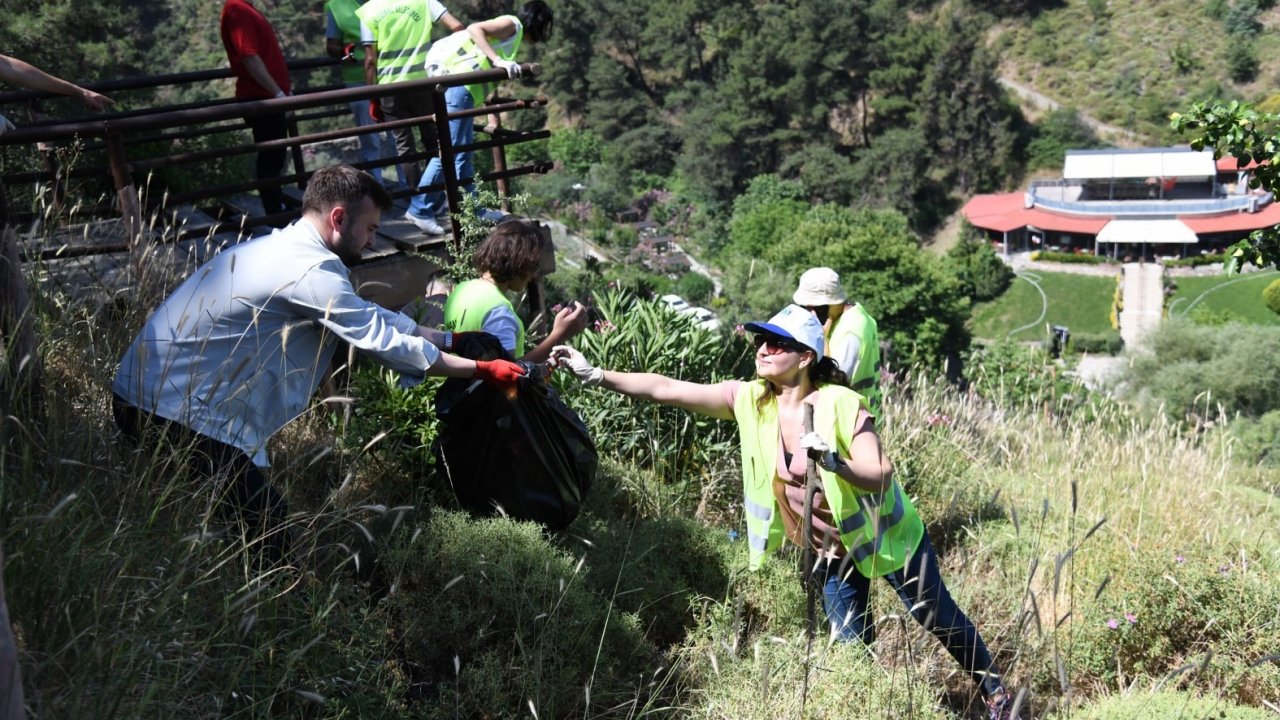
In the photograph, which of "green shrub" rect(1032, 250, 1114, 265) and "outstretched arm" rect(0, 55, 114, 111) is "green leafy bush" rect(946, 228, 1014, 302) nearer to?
"green shrub" rect(1032, 250, 1114, 265)

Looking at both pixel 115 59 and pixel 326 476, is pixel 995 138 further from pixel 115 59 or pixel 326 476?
pixel 326 476

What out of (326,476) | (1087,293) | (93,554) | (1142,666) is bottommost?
(1087,293)

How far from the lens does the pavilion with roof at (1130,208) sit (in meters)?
51.3

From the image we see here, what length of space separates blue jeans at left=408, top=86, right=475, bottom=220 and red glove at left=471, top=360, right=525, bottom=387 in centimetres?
298

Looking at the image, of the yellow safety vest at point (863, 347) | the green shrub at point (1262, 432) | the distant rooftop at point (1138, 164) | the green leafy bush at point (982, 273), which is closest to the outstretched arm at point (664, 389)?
the yellow safety vest at point (863, 347)

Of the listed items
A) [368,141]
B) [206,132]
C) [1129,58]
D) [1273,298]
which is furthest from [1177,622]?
A: [1129,58]

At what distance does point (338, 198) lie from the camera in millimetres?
3162

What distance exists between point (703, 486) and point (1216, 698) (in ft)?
7.54

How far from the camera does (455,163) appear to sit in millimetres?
6207

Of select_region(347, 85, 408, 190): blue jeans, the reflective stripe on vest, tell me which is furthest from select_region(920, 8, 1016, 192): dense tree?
the reflective stripe on vest

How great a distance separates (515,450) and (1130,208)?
57.1 meters

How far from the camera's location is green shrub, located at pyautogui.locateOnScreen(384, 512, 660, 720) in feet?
9.82

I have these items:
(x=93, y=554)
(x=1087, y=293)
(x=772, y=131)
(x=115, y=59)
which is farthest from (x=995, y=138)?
(x=93, y=554)

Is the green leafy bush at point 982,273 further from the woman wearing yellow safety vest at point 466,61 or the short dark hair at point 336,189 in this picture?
the short dark hair at point 336,189
